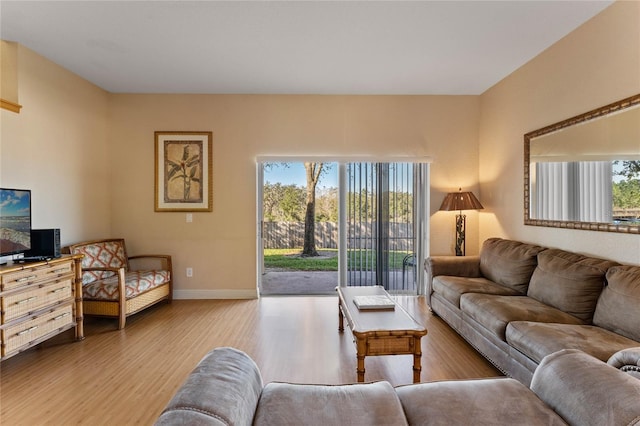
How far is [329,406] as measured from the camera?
117cm

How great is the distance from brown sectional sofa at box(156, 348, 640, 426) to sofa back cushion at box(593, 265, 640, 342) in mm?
1162

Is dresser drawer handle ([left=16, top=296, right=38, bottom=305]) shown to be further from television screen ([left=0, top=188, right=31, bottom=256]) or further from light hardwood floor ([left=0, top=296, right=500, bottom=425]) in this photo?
light hardwood floor ([left=0, top=296, right=500, bottom=425])

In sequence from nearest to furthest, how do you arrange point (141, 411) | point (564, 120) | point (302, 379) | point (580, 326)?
point (141, 411)
point (580, 326)
point (302, 379)
point (564, 120)

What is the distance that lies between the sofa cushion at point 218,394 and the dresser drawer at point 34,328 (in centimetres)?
220

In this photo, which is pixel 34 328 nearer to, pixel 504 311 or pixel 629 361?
pixel 504 311

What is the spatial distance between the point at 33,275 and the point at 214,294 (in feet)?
7.11

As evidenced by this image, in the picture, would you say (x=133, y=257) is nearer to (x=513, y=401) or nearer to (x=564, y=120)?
(x=513, y=401)

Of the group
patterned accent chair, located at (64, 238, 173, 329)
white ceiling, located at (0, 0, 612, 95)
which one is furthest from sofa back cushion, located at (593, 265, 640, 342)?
patterned accent chair, located at (64, 238, 173, 329)

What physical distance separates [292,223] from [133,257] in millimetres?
2340

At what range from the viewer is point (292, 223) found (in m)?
5.47

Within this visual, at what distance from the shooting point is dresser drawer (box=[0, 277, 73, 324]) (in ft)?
8.05

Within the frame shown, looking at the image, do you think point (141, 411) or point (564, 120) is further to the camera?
point (564, 120)

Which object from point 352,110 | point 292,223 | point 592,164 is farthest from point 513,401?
point 292,223

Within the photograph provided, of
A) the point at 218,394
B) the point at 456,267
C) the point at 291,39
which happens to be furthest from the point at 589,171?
the point at 218,394
